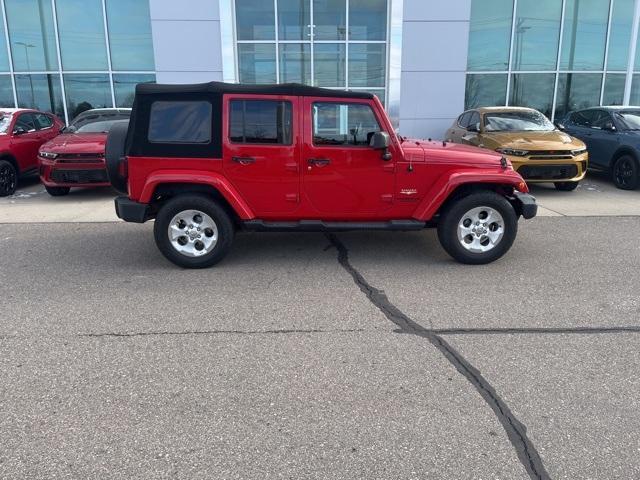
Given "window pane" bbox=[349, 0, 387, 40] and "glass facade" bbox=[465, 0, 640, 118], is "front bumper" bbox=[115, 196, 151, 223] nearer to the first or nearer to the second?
"window pane" bbox=[349, 0, 387, 40]

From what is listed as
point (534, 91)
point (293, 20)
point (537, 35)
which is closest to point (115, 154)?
point (293, 20)

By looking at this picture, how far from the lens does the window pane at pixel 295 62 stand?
14.5 metres

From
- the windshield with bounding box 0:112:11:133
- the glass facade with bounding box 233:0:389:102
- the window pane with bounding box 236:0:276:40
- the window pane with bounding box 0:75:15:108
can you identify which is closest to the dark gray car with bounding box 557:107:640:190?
the glass facade with bounding box 233:0:389:102

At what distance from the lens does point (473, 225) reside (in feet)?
18.3

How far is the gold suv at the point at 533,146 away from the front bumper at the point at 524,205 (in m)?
3.60

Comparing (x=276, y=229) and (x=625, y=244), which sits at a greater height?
(x=276, y=229)

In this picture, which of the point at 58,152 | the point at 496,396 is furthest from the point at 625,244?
the point at 58,152

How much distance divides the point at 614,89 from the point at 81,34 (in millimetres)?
15845

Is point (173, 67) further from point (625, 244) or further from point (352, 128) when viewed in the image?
point (625, 244)

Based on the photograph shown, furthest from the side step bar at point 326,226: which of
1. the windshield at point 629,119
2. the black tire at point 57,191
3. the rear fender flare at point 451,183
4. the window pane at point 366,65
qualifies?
the window pane at point 366,65

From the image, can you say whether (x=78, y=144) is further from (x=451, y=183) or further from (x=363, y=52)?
(x=363, y=52)

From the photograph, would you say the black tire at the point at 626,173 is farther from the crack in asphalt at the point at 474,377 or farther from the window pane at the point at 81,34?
the window pane at the point at 81,34

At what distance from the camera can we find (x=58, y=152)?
28.9 feet

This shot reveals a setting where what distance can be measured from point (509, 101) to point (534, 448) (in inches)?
559
